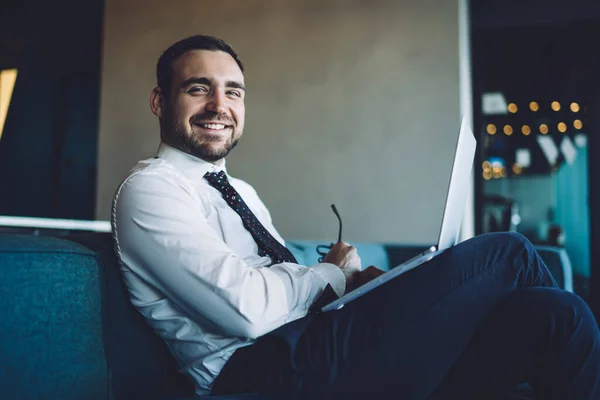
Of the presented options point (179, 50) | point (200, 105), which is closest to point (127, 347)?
point (200, 105)

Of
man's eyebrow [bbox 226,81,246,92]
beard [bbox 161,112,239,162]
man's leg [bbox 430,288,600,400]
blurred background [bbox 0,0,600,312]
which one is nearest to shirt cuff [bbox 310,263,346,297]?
man's leg [bbox 430,288,600,400]

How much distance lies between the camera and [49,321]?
888mm

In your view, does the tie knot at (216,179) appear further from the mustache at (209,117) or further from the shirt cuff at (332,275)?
the shirt cuff at (332,275)

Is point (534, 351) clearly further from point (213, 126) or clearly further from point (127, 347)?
point (213, 126)

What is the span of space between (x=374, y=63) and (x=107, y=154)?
2119 millimetres

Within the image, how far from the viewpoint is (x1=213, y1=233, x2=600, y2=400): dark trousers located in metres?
1.00

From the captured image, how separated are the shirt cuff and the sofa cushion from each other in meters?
0.47

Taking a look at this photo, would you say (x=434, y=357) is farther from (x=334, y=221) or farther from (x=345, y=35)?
(x=345, y=35)

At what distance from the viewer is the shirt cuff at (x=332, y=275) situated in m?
1.20

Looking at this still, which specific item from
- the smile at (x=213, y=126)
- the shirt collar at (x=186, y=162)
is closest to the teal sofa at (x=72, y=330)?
the shirt collar at (x=186, y=162)

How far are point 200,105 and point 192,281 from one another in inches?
23.4

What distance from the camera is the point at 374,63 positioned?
3.64 m

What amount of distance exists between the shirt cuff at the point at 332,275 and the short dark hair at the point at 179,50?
2.18 feet

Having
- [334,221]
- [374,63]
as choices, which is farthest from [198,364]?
[374,63]
